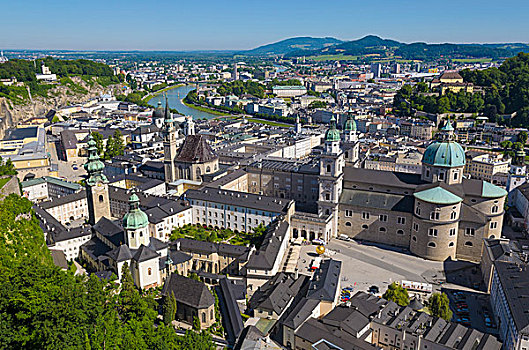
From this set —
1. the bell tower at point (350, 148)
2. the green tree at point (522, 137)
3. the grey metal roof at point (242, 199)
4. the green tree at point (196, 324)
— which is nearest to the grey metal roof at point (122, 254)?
the green tree at point (196, 324)

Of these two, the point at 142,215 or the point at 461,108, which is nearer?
the point at 142,215

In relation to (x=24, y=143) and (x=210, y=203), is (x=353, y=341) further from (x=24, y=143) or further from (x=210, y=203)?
(x=24, y=143)

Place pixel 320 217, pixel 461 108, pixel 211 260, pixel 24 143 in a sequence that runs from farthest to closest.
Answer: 1. pixel 461 108
2. pixel 24 143
3. pixel 320 217
4. pixel 211 260

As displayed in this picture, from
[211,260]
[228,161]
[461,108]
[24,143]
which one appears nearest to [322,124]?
[461,108]

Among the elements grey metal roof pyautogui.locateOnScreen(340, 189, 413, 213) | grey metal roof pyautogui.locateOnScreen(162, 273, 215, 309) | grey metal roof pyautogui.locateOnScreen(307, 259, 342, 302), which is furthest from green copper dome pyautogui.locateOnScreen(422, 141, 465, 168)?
grey metal roof pyautogui.locateOnScreen(162, 273, 215, 309)

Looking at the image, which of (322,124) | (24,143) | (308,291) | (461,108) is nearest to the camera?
(308,291)

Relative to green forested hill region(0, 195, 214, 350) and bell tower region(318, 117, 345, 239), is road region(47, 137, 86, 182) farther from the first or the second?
green forested hill region(0, 195, 214, 350)

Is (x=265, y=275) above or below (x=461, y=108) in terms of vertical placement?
below
